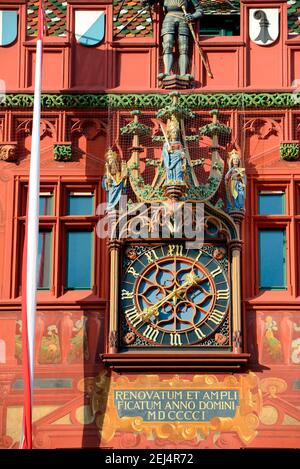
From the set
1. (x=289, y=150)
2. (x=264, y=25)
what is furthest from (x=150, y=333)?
(x=264, y=25)

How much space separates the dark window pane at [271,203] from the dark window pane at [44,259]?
3.11 metres

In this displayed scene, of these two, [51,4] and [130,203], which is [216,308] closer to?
[130,203]

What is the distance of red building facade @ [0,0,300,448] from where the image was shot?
24.1 m

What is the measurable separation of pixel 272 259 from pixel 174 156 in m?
2.05

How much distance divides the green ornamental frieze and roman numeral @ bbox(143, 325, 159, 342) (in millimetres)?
3415

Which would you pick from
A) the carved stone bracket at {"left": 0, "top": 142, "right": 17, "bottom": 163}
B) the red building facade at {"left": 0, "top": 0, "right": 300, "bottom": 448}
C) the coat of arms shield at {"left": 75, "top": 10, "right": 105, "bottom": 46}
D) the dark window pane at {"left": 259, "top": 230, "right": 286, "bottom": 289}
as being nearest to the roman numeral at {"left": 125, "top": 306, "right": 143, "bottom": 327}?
the red building facade at {"left": 0, "top": 0, "right": 300, "bottom": 448}

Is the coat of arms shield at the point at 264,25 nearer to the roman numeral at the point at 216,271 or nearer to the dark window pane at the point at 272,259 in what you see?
the dark window pane at the point at 272,259

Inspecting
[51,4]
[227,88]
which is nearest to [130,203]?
[227,88]

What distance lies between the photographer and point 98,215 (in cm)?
2534

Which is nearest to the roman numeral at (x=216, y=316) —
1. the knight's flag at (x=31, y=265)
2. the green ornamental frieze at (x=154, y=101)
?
the knight's flag at (x=31, y=265)

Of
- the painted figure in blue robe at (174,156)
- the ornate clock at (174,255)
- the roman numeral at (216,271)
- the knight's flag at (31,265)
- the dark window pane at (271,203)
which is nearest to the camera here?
the knight's flag at (31,265)

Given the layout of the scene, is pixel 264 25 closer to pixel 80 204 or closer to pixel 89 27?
pixel 89 27

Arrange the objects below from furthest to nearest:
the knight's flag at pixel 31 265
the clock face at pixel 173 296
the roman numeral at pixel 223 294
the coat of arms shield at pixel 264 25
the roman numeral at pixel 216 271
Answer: the coat of arms shield at pixel 264 25, the roman numeral at pixel 216 271, the roman numeral at pixel 223 294, the clock face at pixel 173 296, the knight's flag at pixel 31 265

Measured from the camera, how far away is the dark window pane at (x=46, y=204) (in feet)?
83.7
